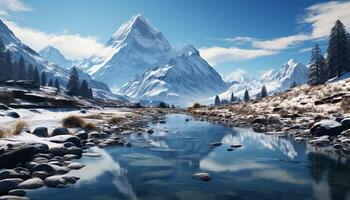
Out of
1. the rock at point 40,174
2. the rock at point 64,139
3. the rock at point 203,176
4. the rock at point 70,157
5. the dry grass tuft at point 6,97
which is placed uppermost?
the dry grass tuft at point 6,97

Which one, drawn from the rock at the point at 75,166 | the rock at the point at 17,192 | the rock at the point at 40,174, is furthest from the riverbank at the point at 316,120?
the rock at the point at 17,192

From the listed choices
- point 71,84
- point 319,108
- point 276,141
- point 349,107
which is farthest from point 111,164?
point 71,84

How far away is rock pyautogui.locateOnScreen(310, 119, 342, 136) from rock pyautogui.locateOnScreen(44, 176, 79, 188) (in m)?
23.5

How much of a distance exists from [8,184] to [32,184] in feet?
3.34

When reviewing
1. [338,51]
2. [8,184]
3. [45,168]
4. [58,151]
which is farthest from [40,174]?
[338,51]

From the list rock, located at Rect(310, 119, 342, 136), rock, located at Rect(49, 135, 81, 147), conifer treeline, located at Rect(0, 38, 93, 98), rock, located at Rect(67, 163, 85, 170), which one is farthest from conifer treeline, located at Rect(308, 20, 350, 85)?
conifer treeline, located at Rect(0, 38, 93, 98)

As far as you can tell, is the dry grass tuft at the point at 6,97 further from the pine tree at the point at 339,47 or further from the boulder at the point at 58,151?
the pine tree at the point at 339,47

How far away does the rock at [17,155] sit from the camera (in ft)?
59.2

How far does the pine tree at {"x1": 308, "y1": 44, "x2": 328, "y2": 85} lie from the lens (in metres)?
98.1

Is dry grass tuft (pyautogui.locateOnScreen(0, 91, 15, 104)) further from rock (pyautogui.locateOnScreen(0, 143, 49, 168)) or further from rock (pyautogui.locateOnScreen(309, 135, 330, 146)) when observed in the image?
rock (pyautogui.locateOnScreen(309, 135, 330, 146))

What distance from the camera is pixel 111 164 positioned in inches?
882

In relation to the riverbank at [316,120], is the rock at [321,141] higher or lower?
lower

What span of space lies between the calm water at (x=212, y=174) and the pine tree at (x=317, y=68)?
2912 inches

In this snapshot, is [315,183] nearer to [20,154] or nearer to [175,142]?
→ [20,154]
